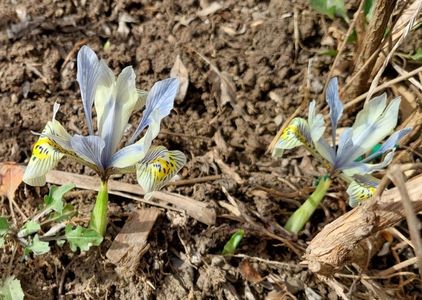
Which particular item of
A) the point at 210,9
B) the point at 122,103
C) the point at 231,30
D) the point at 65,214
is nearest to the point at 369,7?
the point at 231,30

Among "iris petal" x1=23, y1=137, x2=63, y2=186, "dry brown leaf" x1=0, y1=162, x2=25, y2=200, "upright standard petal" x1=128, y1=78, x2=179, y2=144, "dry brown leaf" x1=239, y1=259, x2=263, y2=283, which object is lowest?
"dry brown leaf" x1=239, y1=259, x2=263, y2=283

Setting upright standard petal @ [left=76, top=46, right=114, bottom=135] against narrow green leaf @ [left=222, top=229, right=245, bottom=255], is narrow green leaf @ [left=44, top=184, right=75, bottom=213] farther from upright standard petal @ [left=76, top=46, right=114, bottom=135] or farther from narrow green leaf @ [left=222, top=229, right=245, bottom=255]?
narrow green leaf @ [left=222, top=229, right=245, bottom=255]

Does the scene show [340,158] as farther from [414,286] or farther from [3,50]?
[3,50]

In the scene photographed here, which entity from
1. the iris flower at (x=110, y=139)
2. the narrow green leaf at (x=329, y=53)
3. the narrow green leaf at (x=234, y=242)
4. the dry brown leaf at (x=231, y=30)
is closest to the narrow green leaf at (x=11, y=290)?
the iris flower at (x=110, y=139)

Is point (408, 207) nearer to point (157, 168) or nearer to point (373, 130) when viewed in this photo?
point (157, 168)

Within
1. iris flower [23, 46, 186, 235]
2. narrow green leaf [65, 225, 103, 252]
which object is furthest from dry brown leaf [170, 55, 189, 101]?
narrow green leaf [65, 225, 103, 252]

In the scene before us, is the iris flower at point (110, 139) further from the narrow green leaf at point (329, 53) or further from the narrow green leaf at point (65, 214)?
the narrow green leaf at point (329, 53)
